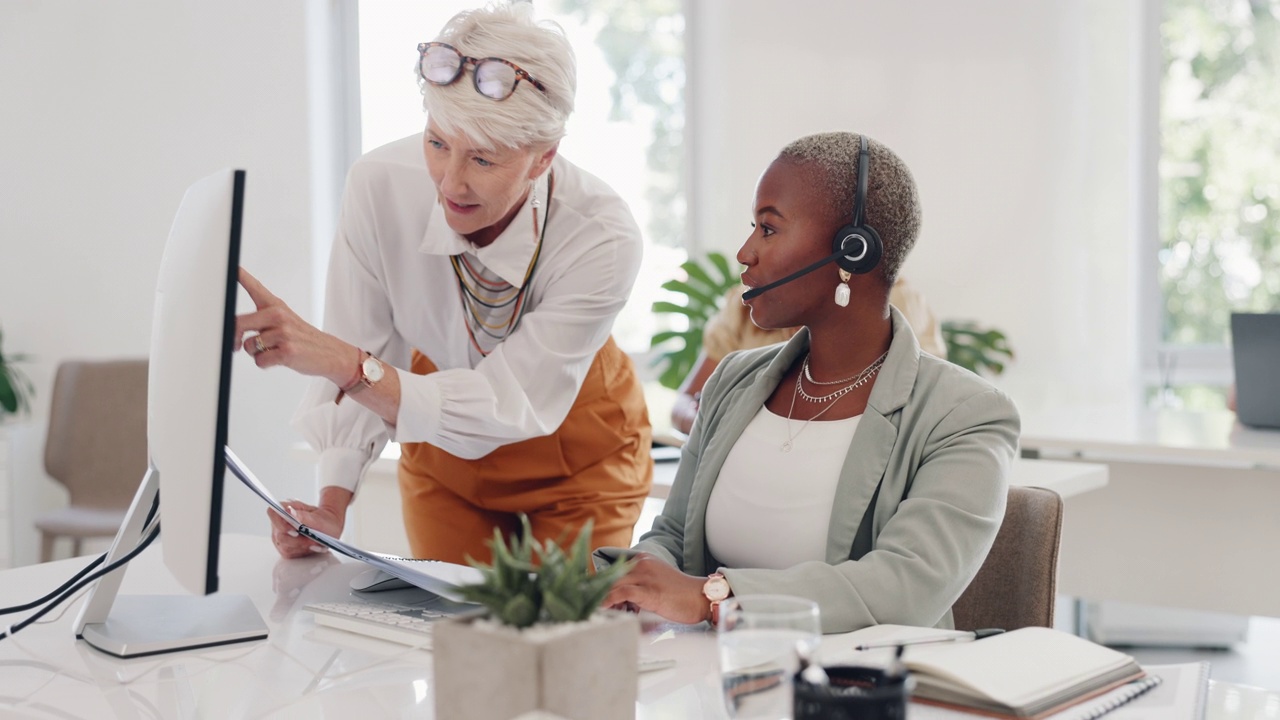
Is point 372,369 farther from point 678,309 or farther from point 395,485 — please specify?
point 678,309

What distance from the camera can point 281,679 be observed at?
1.11 meters

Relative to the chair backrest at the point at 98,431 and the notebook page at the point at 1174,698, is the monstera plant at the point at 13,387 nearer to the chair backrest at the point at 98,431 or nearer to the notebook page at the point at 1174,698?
the chair backrest at the point at 98,431

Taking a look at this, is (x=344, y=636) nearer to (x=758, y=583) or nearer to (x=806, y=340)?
(x=758, y=583)

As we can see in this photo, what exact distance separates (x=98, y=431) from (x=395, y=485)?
1.90 metres

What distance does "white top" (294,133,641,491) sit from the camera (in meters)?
1.73

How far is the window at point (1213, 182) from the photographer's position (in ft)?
14.8

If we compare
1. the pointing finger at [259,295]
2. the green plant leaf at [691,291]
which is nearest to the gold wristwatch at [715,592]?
the pointing finger at [259,295]

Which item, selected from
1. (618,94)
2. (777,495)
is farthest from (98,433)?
(777,495)

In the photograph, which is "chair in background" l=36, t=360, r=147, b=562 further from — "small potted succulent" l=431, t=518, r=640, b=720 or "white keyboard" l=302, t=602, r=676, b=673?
"small potted succulent" l=431, t=518, r=640, b=720

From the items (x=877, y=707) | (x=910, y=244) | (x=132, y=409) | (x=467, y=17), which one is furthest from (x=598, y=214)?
(x=132, y=409)

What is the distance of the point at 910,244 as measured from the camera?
154 centimetres

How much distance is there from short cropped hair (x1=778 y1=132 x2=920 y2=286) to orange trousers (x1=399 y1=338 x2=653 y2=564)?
0.64 m

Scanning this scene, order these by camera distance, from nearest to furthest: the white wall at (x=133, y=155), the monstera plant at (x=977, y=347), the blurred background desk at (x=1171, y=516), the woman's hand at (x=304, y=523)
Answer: the woman's hand at (x=304, y=523) → the blurred background desk at (x=1171, y=516) → the monstera plant at (x=977, y=347) → the white wall at (x=133, y=155)

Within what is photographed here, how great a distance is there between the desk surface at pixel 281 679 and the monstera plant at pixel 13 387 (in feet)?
11.1
